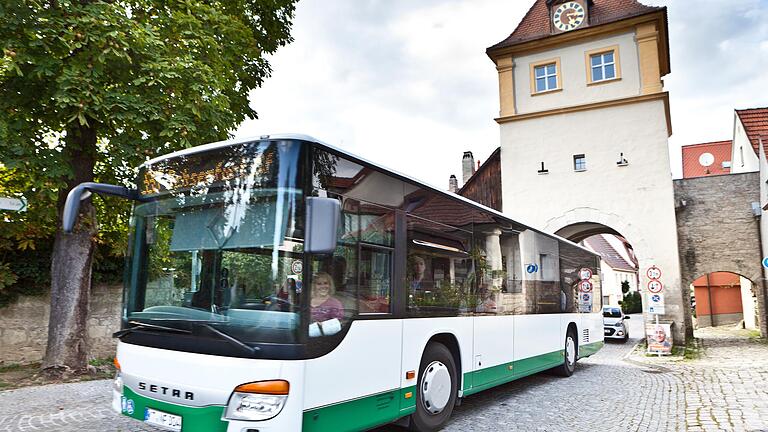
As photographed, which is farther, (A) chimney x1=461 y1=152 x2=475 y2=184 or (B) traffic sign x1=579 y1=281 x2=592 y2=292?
(A) chimney x1=461 y1=152 x2=475 y2=184

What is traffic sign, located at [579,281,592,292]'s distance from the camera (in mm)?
11766

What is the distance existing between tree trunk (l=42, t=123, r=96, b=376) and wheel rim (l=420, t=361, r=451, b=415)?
22.0ft

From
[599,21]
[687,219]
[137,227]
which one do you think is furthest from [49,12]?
[687,219]

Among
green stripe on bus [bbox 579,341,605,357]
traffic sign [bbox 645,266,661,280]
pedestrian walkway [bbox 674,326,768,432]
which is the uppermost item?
traffic sign [bbox 645,266,661,280]

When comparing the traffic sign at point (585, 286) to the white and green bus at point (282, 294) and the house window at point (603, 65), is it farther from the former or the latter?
the house window at point (603, 65)

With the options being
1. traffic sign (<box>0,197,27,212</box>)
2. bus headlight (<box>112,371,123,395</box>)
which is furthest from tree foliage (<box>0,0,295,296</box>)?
bus headlight (<box>112,371,123,395</box>)

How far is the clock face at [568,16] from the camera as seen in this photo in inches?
842

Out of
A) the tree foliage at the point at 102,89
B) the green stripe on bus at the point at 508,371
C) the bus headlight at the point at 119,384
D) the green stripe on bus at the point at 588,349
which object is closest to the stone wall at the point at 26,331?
the tree foliage at the point at 102,89

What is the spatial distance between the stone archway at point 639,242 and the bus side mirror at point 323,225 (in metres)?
17.4

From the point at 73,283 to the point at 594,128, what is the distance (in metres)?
18.2

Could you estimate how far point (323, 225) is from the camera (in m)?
3.90

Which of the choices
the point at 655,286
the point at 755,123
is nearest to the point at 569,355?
the point at 655,286

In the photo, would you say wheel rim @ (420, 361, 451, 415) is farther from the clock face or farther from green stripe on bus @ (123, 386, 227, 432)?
the clock face

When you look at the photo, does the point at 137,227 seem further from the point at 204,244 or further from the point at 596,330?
the point at 596,330
